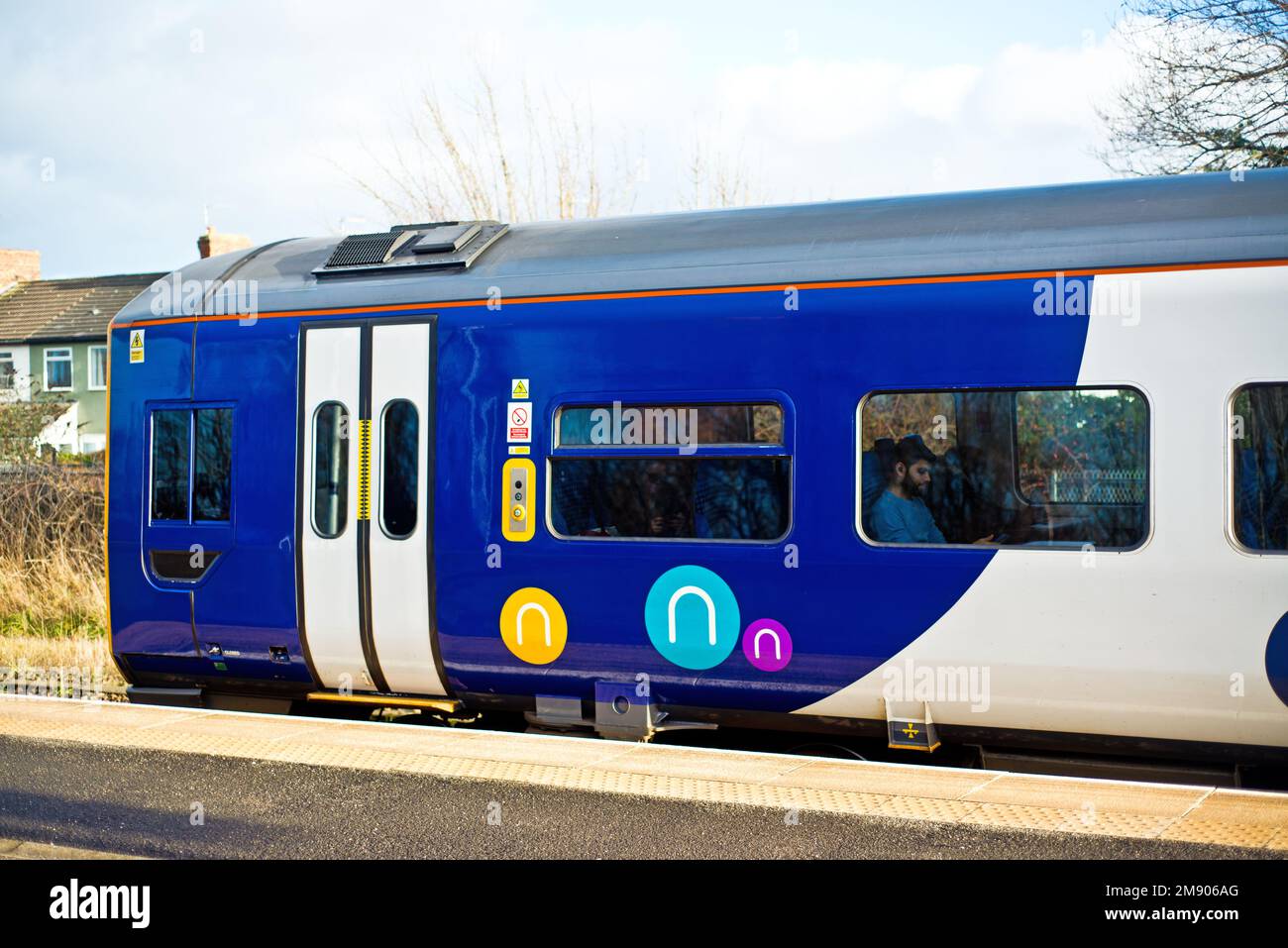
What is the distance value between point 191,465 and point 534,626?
2547 millimetres

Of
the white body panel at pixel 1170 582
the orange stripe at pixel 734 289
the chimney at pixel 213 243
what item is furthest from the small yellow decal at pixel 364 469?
the chimney at pixel 213 243

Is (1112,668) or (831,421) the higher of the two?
(831,421)

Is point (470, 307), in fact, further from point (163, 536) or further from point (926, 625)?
point (926, 625)

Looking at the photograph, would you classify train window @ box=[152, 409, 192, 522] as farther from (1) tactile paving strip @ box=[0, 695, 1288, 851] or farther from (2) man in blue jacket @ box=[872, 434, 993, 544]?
(2) man in blue jacket @ box=[872, 434, 993, 544]

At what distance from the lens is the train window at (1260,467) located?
19.1 ft

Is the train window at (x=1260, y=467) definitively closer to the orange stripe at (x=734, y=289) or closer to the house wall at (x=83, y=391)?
the orange stripe at (x=734, y=289)

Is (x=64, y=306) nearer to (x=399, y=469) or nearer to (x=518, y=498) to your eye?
(x=399, y=469)

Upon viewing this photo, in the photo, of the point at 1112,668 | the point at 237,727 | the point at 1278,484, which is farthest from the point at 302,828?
the point at 1278,484

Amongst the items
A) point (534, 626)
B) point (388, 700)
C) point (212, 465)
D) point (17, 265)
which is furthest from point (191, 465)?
point (17, 265)

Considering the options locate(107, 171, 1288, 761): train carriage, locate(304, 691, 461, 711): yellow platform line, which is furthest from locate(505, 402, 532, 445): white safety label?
locate(304, 691, 461, 711): yellow platform line

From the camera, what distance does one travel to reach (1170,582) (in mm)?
5957

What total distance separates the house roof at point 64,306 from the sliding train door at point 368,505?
129 ft

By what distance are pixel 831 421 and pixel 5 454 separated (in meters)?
14.0

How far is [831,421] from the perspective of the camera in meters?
6.58
